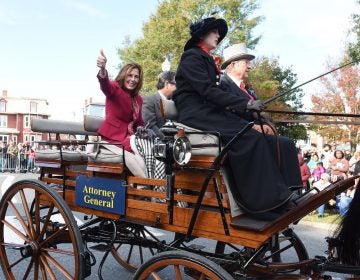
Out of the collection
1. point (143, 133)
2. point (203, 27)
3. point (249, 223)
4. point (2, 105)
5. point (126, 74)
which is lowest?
point (249, 223)

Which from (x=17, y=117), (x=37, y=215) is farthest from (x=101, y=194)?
(x=17, y=117)

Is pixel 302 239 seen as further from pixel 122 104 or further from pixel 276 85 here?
pixel 276 85

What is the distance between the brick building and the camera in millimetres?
70750

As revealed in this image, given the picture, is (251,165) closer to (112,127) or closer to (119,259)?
(112,127)

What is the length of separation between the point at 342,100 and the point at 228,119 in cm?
2840

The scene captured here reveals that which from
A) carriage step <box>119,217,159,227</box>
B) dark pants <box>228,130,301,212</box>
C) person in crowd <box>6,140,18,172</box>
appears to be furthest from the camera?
person in crowd <box>6,140,18,172</box>

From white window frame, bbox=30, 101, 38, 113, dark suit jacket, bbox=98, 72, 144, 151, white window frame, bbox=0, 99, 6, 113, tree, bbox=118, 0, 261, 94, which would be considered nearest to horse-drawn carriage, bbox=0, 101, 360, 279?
dark suit jacket, bbox=98, 72, 144, 151

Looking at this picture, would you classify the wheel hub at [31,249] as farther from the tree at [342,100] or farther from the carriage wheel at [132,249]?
the tree at [342,100]

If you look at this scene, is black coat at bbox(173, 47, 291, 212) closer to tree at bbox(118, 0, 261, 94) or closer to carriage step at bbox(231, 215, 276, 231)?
carriage step at bbox(231, 215, 276, 231)

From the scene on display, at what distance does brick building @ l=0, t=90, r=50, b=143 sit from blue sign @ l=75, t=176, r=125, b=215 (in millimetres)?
64900

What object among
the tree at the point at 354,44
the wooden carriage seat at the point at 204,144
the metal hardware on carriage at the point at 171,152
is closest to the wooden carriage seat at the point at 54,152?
the metal hardware on carriage at the point at 171,152

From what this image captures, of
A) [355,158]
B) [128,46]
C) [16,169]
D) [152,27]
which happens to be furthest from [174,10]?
[355,158]

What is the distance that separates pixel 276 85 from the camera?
26.9 meters

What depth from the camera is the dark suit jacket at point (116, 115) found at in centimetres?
406
